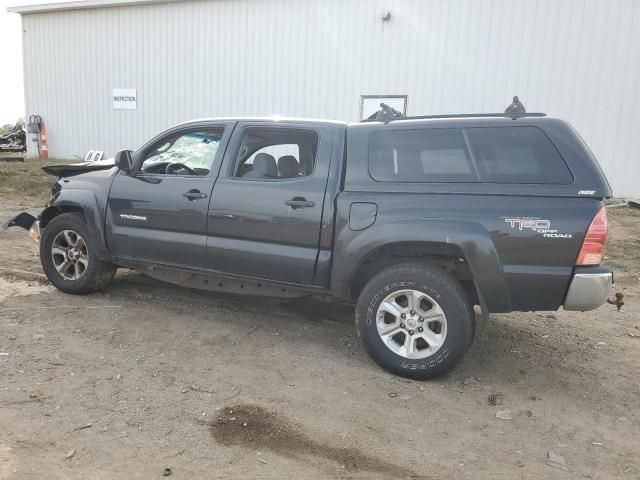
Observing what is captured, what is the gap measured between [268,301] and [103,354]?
5.84 feet

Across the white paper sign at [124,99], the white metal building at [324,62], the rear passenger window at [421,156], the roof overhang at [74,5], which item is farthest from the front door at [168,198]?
the white paper sign at [124,99]

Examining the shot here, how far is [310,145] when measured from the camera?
4242mm

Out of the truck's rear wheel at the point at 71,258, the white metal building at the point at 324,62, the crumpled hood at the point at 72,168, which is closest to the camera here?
the truck's rear wheel at the point at 71,258

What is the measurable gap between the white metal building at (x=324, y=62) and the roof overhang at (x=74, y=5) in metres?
0.05

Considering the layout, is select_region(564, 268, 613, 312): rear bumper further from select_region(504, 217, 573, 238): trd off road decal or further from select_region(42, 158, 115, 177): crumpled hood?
select_region(42, 158, 115, 177): crumpled hood

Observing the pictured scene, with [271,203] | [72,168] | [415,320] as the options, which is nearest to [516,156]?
[415,320]

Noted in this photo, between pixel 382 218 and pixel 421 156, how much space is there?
53cm

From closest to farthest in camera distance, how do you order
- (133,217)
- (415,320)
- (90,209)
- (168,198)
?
(415,320) < (168,198) < (133,217) < (90,209)

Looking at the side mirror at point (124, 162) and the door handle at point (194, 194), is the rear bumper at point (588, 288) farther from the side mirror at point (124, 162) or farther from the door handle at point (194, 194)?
the side mirror at point (124, 162)

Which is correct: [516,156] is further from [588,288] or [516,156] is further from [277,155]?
[277,155]

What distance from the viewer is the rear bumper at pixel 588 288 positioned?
3.34 meters

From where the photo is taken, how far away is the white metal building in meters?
10.5

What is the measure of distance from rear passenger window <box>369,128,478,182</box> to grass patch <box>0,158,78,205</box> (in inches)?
354

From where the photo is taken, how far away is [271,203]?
4.09m
